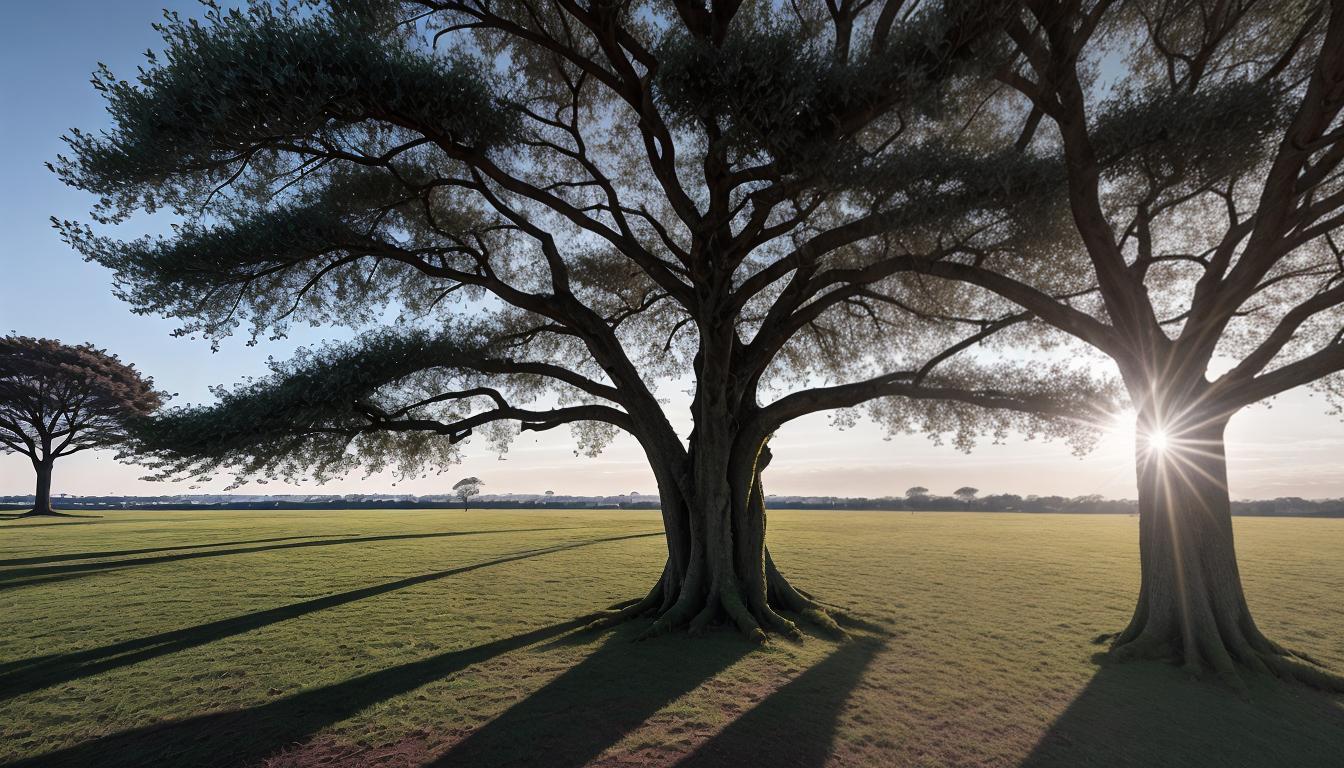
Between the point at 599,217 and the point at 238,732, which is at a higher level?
the point at 599,217

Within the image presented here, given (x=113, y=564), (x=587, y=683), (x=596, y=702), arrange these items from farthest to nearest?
(x=113, y=564)
(x=587, y=683)
(x=596, y=702)

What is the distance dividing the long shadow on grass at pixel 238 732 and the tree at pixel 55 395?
166 feet

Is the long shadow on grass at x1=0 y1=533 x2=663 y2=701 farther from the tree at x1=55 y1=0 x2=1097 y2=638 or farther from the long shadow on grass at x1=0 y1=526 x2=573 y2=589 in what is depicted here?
the long shadow on grass at x1=0 y1=526 x2=573 y2=589

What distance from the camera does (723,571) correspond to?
10570 millimetres

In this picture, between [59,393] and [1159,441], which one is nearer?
[1159,441]

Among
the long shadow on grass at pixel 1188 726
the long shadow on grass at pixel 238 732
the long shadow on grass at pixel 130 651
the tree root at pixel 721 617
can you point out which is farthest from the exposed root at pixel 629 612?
the long shadow on grass at pixel 1188 726

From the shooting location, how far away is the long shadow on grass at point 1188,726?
582 centimetres

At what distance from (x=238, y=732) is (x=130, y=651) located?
5192 millimetres

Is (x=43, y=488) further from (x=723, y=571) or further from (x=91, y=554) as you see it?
(x=723, y=571)

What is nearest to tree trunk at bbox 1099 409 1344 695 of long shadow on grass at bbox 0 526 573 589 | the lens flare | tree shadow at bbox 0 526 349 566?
the lens flare

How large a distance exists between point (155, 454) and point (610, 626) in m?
7.79

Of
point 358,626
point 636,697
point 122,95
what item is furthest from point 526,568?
point 122,95

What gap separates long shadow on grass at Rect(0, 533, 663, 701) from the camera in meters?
8.01

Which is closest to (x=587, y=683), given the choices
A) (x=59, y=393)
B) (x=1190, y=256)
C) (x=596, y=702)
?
(x=596, y=702)
